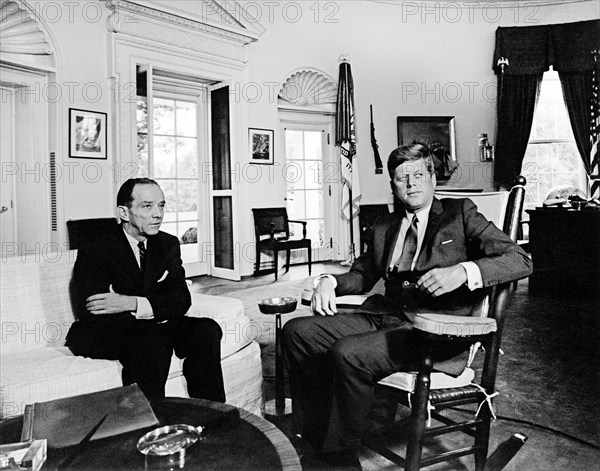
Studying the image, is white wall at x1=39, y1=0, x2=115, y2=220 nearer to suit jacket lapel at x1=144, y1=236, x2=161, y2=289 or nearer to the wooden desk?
suit jacket lapel at x1=144, y1=236, x2=161, y2=289

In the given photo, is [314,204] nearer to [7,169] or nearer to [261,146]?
[261,146]

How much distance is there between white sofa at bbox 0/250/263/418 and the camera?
1957 mm

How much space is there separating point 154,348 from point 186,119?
203 inches

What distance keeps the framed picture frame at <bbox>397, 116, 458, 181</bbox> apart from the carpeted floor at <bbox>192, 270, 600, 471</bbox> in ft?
10.7

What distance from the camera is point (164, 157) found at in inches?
257

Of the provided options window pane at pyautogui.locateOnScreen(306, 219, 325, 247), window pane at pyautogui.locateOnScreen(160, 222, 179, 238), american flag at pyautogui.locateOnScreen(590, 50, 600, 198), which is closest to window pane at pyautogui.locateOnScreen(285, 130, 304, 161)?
window pane at pyautogui.locateOnScreen(306, 219, 325, 247)

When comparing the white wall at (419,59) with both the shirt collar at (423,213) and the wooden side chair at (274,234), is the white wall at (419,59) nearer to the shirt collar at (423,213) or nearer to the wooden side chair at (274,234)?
the wooden side chair at (274,234)

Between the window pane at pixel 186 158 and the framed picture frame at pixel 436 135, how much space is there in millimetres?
3028

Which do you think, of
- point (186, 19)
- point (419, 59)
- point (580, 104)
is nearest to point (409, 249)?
point (186, 19)

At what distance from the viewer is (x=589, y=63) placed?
7.48 meters

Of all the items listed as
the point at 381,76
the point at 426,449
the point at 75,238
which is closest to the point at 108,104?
the point at 75,238

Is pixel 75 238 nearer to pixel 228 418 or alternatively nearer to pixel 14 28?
pixel 14 28

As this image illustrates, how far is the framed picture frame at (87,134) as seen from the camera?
16.7ft

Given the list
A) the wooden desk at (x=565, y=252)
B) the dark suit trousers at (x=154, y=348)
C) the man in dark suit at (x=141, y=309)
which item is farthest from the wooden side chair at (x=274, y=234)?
the dark suit trousers at (x=154, y=348)
